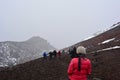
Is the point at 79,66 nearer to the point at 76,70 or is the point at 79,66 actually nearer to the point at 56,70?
the point at 76,70

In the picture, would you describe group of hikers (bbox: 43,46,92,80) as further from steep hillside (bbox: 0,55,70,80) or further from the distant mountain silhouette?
steep hillside (bbox: 0,55,70,80)

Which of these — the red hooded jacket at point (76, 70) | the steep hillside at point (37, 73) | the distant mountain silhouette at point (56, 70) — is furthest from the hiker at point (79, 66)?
the steep hillside at point (37, 73)

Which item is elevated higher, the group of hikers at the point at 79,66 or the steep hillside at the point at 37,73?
the group of hikers at the point at 79,66

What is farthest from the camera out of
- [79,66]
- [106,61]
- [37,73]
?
[106,61]

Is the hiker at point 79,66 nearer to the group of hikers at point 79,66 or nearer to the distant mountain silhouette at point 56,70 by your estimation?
the group of hikers at point 79,66

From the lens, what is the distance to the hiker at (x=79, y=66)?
8.72 metres

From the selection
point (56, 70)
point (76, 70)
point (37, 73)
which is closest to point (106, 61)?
point (56, 70)

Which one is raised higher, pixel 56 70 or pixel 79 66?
pixel 79 66

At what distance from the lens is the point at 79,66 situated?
345 inches

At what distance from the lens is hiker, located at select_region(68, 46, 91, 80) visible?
8.72m

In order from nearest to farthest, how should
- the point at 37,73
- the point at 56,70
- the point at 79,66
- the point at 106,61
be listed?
the point at 79,66, the point at 37,73, the point at 56,70, the point at 106,61

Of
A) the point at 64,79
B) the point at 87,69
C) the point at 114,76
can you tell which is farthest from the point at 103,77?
the point at 87,69

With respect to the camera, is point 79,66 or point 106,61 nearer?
point 79,66

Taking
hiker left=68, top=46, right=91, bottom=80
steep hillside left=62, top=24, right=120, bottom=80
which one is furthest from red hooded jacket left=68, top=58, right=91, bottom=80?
steep hillside left=62, top=24, right=120, bottom=80
